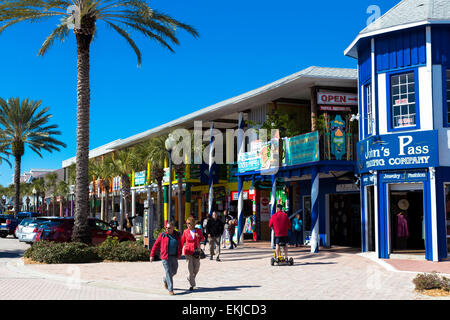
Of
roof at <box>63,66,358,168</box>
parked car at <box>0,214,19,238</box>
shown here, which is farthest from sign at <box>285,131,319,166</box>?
parked car at <box>0,214,19,238</box>

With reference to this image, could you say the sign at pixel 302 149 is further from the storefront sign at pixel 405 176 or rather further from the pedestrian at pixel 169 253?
the pedestrian at pixel 169 253

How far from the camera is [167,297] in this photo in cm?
1079

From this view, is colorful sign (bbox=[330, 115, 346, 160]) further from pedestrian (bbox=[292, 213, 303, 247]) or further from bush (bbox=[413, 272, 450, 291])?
bush (bbox=[413, 272, 450, 291])

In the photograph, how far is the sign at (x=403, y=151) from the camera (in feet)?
56.0

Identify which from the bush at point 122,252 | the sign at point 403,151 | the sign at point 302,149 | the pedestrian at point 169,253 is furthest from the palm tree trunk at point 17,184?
the pedestrian at point 169,253

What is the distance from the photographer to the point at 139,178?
42406mm

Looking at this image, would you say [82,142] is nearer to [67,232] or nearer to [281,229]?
[67,232]

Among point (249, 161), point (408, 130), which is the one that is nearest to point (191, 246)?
point (408, 130)

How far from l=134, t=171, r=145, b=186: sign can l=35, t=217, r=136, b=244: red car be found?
1831cm

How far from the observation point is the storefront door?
19.0m

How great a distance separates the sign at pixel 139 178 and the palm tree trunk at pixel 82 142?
71.1ft

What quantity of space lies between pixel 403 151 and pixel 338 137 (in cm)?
328
